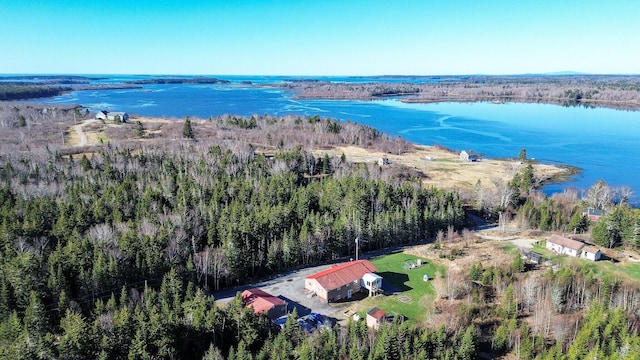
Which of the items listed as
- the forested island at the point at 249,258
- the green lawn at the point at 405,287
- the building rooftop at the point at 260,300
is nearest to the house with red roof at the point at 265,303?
the building rooftop at the point at 260,300

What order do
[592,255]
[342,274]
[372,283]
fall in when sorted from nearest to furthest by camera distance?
[372,283], [342,274], [592,255]

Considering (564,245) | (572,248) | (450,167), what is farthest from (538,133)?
(572,248)

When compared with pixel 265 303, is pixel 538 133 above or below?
above

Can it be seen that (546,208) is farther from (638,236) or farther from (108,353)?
(108,353)

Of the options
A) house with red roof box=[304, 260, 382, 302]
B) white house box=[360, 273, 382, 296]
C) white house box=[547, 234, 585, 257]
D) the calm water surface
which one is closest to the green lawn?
white house box=[360, 273, 382, 296]

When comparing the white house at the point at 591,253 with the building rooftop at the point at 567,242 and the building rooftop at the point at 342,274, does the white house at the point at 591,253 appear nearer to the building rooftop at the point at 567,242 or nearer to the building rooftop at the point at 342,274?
the building rooftop at the point at 567,242

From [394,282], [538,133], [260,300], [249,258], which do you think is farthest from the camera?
[538,133]

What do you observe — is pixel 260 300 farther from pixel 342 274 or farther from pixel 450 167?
pixel 450 167
